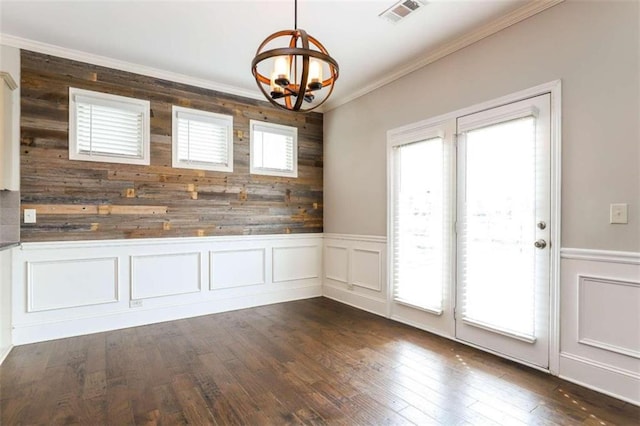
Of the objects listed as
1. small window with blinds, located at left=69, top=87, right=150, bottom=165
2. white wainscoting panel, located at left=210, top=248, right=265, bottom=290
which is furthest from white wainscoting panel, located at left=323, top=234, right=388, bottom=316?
small window with blinds, located at left=69, top=87, right=150, bottom=165

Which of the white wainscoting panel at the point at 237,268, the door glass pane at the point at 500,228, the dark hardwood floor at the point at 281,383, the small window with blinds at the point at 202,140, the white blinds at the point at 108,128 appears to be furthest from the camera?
the white wainscoting panel at the point at 237,268

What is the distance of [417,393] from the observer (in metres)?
2.36

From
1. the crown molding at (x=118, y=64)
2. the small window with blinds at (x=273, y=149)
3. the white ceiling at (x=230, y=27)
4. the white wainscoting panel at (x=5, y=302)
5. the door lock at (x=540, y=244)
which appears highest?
the white ceiling at (x=230, y=27)

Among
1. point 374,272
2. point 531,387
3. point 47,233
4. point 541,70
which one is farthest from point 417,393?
point 47,233

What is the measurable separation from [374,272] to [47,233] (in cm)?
361

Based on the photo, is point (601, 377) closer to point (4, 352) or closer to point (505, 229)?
point (505, 229)

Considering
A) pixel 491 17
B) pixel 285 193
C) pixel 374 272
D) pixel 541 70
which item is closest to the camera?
pixel 541 70

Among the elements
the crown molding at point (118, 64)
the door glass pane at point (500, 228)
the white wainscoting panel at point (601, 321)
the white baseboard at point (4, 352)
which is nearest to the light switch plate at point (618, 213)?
the white wainscoting panel at point (601, 321)

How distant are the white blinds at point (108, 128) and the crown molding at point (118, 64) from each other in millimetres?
417

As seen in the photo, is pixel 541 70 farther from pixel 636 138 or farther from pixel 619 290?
pixel 619 290

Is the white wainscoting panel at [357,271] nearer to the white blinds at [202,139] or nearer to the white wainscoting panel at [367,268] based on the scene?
the white wainscoting panel at [367,268]

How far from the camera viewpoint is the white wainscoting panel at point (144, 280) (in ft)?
11.0

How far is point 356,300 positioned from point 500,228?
2.23 meters

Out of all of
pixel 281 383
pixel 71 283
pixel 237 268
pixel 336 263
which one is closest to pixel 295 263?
pixel 336 263
